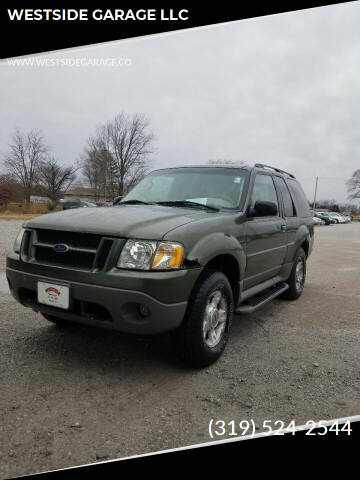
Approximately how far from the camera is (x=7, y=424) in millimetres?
2227

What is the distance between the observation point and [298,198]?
5762mm

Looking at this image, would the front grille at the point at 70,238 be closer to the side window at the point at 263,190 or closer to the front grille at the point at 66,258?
the front grille at the point at 66,258

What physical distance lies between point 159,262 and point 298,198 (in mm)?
3811

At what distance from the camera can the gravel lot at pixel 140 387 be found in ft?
6.94

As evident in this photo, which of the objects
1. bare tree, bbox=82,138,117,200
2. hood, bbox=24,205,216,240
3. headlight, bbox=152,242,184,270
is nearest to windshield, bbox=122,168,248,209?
hood, bbox=24,205,216,240

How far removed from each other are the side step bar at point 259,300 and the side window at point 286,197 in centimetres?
104

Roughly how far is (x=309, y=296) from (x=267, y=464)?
14.1ft

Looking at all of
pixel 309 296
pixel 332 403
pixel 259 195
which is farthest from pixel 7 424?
pixel 309 296

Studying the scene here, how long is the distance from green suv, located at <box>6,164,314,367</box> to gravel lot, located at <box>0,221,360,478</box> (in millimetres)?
338

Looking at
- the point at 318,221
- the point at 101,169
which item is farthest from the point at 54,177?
the point at 318,221

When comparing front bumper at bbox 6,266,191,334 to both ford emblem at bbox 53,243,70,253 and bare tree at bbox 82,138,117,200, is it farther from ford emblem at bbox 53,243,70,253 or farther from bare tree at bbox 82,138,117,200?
bare tree at bbox 82,138,117,200

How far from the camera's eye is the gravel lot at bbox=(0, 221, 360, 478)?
83.3 inches

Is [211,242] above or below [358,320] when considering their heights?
above

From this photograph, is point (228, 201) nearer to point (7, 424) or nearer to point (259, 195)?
point (259, 195)
